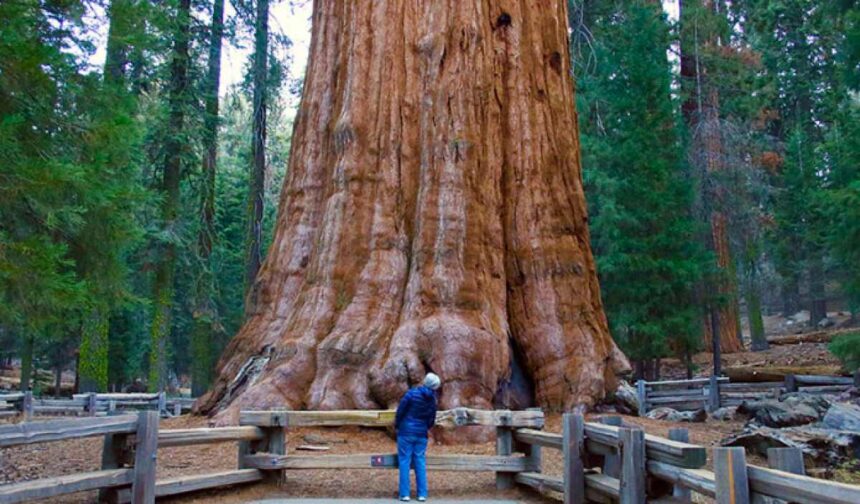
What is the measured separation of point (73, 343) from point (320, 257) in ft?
80.0

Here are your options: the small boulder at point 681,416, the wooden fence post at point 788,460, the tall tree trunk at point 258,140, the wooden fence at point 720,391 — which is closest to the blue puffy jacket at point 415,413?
the wooden fence post at point 788,460

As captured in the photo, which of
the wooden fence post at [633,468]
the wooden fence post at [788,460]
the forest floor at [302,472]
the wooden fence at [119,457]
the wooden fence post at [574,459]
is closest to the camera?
the wooden fence post at [788,460]

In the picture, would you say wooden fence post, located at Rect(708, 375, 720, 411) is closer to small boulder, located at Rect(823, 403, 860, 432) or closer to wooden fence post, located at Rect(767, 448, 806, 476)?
small boulder, located at Rect(823, 403, 860, 432)

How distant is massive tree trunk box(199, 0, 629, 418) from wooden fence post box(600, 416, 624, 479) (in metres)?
2.91

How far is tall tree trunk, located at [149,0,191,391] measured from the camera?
21750mm

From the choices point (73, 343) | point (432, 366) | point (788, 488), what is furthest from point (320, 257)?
point (73, 343)

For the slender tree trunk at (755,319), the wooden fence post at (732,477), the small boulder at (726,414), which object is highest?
the slender tree trunk at (755,319)

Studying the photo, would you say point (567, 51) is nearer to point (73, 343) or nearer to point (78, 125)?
point (78, 125)

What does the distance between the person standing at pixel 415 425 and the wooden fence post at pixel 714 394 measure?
11772 mm

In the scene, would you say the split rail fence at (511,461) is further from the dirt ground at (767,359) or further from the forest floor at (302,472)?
the dirt ground at (767,359)

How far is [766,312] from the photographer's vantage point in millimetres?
47812

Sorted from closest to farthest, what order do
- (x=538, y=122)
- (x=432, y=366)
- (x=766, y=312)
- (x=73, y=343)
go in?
(x=432, y=366), (x=538, y=122), (x=73, y=343), (x=766, y=312)

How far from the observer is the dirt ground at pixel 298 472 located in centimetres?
839

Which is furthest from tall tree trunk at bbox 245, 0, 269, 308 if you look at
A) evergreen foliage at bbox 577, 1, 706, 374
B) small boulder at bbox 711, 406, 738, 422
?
small boulder at bbox 711, 406, 738, 422
